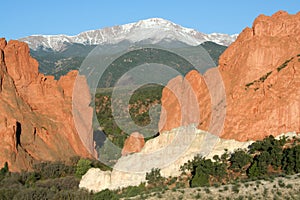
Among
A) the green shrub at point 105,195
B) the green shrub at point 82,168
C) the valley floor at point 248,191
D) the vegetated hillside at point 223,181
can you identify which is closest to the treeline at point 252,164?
the vegetated hillside at point 223,181

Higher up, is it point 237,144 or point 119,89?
point 119,89

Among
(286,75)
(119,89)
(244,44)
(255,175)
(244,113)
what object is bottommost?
(255,175)

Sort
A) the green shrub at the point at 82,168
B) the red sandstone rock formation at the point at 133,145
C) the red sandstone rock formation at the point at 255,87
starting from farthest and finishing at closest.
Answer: the red sandstone rock formation at the point at 133,145
the green shrub at the point at 82,168
the red sandstone rock formation at the point at 255,87

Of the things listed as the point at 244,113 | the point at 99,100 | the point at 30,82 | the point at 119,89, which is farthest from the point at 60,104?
the point at 119,89

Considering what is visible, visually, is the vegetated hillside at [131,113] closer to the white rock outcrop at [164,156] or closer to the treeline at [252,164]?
the white rock outcrop at [164,156]

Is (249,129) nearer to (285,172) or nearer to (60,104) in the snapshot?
(285,172)

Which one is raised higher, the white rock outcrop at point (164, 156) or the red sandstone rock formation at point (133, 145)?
the red sandstone rock formation at point (133, 145)

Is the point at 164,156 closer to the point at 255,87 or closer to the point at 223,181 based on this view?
the point at 223,181
